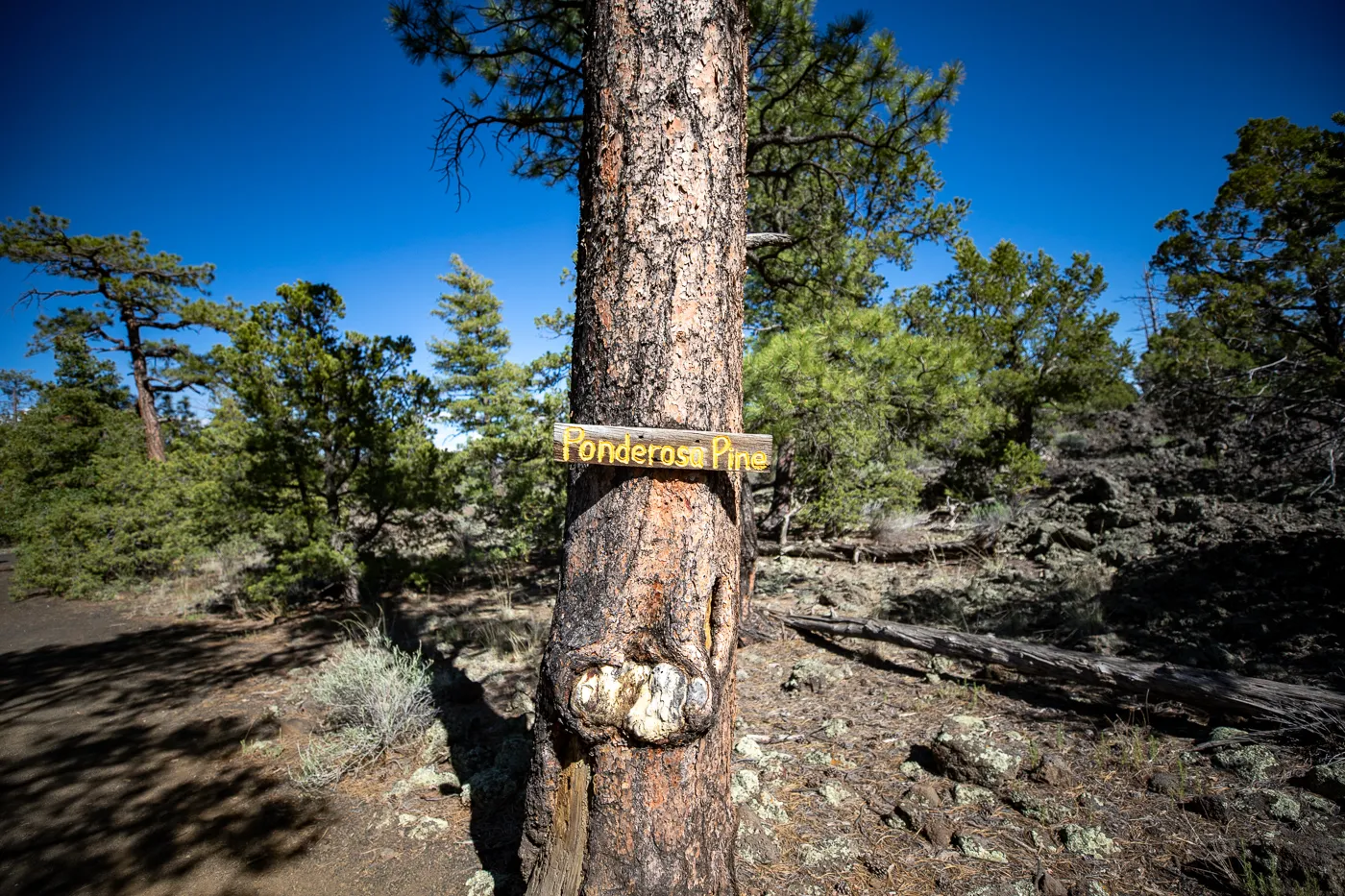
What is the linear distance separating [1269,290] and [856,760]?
737 cm

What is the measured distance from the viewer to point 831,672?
4391 millimetres

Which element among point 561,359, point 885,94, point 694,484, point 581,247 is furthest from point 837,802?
point 561,359

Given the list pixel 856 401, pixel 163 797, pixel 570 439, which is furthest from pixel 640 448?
pixel 856 401

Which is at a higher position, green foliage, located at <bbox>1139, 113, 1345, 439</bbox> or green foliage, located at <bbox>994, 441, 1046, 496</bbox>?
green foliage, located at <bbox>1139, 113, 1345, 439</bbox>

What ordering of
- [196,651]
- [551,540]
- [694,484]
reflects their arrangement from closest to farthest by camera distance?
[694,484] < [196,651] < [551,540]

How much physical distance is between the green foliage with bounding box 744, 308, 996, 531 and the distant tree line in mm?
30

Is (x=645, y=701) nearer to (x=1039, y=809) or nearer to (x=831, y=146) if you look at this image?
(x=1039, y=809)

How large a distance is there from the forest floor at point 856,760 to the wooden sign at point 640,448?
1.85m

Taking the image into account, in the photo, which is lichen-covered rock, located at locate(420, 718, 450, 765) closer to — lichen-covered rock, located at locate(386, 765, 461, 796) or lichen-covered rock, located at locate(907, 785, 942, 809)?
lichen-covered rock, located at locate(386, 765, 461, 796)

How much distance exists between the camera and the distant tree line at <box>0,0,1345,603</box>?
453cm

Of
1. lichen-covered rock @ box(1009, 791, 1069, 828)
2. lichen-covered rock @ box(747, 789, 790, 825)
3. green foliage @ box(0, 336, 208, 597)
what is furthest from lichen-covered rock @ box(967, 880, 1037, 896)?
green foliage @ box(0, 336, 208, 597)

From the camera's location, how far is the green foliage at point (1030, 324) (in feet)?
35.6

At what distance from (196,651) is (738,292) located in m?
7.96

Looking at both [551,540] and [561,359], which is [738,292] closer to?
[551,540]
